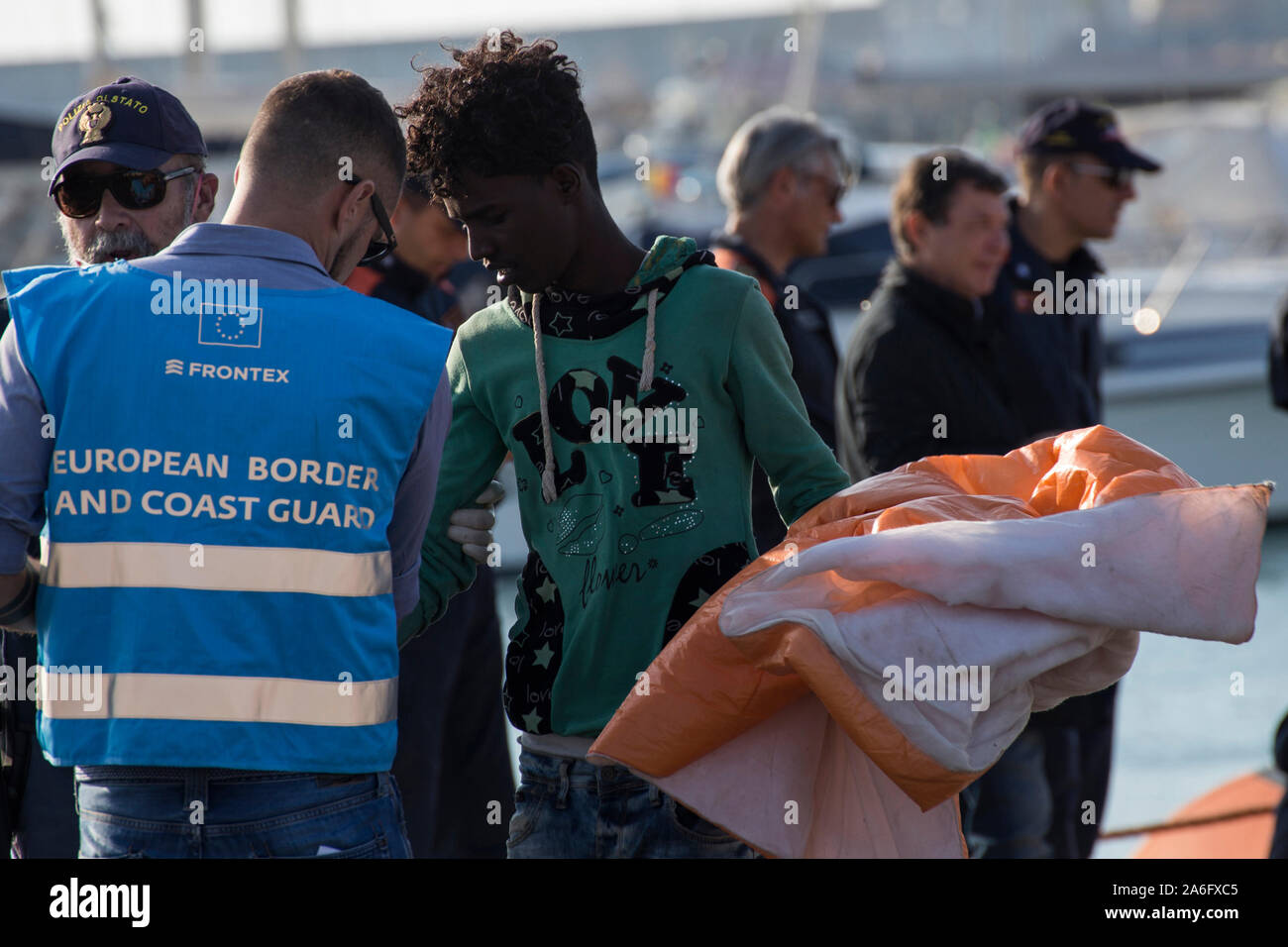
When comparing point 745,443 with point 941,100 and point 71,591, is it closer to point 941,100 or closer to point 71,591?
point 71,591

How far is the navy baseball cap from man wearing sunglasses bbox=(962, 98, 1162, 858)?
2397 millimetres

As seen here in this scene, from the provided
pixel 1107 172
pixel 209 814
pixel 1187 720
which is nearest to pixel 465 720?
pixel 209 814

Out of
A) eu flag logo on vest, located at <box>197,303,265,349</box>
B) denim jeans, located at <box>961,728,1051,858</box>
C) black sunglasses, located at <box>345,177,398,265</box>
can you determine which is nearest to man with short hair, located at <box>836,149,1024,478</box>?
denim jeans, located at <box>961,728,1051,858</box>

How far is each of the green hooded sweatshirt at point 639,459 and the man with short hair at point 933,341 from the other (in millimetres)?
1628

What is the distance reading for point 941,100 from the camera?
40.3 metres

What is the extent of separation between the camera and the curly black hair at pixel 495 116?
220cm

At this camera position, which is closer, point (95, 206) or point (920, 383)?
point (95, 206)

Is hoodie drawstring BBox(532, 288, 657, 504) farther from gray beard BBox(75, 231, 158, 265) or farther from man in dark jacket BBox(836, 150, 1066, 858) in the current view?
man in dark jacket BBox(836, 150, 1066, 858)

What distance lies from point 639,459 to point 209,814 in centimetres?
81

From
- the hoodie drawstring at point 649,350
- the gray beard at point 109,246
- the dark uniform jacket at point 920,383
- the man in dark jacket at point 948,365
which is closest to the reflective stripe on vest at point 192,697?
the hoodie drawstring at point 649,350

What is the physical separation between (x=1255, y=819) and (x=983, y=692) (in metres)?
3.01

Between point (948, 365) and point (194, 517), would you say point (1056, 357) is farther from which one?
point (194, 517)

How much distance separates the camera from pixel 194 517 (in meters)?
1.92
